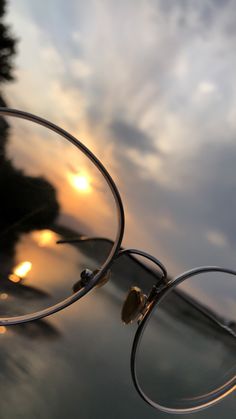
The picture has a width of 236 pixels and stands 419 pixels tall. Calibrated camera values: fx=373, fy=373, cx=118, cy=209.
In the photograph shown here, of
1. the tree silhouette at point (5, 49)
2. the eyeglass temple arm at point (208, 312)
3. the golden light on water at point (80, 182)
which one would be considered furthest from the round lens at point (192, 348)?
the tree silhouette at point (5, 49)

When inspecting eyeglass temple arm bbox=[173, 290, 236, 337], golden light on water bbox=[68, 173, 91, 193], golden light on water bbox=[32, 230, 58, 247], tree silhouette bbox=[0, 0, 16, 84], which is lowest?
golden light on water bbox=[32, 230, 58, 247]

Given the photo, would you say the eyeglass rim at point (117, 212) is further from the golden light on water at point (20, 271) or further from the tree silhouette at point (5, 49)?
the tree silhouette at point (5, 49)

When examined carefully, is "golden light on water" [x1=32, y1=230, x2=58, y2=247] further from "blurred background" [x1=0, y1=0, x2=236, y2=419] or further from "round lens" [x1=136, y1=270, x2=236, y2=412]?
"round lens" [x1=136, y1=270, x2=236, y2=412]

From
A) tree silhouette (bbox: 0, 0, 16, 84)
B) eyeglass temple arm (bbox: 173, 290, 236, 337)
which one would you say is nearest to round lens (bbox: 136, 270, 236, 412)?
eyeglass temple arm (bbox: 173, 290, 236, 337)

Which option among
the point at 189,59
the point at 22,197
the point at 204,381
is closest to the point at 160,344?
the point at 204,381

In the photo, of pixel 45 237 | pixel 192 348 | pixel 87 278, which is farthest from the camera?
pixel 45 237

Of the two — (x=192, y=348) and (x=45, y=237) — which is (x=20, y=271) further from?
(x=192, y=348)

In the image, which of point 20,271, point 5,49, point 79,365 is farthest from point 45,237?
point 5,49

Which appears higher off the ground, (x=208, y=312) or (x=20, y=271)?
(x=208, y=312)
